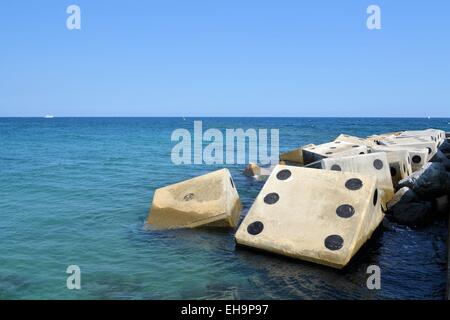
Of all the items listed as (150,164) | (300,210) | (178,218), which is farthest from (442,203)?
(150,164)

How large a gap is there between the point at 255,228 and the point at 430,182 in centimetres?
512

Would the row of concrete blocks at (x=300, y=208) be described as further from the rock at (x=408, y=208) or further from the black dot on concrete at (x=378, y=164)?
the rock at (x=408, y=208)

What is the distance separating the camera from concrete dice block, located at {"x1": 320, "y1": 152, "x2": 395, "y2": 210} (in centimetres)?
1097

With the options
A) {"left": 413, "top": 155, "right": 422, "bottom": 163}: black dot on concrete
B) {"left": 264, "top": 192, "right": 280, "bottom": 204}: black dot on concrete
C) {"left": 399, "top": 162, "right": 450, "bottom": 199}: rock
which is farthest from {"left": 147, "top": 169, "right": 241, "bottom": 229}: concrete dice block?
{"left": 413, "top": 155, "right": 422, "bottom": 163}: black dot on concrete

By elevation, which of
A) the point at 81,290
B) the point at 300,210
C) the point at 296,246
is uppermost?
the point at 300,210

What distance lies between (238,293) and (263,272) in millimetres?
807

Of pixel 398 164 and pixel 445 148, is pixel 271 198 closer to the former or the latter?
pixel 398 164

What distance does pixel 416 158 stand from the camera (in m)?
13.5

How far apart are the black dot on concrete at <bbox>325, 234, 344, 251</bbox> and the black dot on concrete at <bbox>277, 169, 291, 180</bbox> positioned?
73.9 inches

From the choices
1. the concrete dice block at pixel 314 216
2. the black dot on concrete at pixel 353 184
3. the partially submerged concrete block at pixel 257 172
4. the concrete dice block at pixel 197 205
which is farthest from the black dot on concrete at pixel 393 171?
the partially submerged concrete block at pixel 257 172

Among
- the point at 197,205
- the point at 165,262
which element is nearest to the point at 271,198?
the point at 197,205

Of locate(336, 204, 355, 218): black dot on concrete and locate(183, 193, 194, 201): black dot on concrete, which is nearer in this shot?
locate(336, 204, 355, 218): black dot on concrete

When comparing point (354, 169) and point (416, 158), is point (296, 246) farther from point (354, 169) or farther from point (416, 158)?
point (416, 158)

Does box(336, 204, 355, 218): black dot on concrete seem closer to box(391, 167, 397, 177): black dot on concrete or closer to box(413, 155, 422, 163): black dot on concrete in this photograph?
box(391, 167, 397, 177): black dot on concrete
